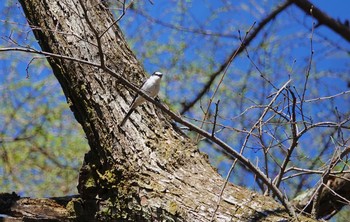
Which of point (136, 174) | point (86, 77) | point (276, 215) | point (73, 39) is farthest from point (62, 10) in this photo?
point (276, 215)

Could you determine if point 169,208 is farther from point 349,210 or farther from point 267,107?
point 349,210

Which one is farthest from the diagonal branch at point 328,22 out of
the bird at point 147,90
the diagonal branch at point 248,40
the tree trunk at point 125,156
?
the tree trunk at point 125,156

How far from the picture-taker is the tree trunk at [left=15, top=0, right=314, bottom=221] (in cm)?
274

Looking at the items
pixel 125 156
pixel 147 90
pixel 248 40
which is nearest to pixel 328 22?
pixel 248 40

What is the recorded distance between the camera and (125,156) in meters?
2.93

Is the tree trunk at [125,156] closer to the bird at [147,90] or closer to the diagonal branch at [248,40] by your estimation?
the bird at [147,90]

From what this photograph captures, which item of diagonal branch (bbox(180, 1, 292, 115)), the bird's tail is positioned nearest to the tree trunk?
the bird's tail

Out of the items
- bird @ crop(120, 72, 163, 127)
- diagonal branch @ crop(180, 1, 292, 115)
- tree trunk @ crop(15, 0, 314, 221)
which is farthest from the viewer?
diagonal branch @ crop(180, 1, 292, 115)

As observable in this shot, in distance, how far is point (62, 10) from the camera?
3402mm

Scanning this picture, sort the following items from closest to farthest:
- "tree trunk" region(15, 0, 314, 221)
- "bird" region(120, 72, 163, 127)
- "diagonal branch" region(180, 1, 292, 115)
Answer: "tree trunk" region(15, 0, 314, 221) < "bird" region(120, 72, 163, 127) < "diagonal branch" region(180, 1, 292, 115)

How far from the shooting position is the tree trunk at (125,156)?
2744 mm

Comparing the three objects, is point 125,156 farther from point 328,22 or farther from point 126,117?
point 328,22

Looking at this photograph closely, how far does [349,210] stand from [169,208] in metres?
2.46

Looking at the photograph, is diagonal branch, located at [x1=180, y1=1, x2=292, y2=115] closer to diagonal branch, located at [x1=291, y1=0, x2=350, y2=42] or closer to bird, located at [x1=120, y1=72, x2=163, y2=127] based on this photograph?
diagonal branch, located at [x1=291, y1=0, x2=350, y2=42]
